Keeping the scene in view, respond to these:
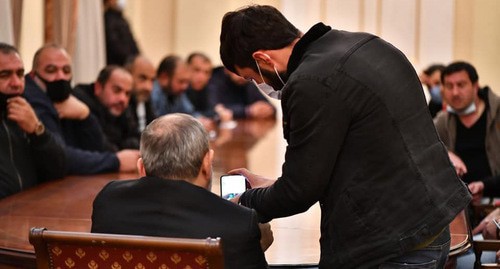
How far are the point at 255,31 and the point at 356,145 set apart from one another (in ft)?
1.40

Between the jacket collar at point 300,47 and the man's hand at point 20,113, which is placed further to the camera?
the man's hand at point 20,113

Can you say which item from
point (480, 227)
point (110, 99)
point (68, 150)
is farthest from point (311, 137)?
point (110, 99)

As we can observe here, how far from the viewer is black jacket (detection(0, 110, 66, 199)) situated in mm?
4840

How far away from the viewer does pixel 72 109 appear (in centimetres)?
607

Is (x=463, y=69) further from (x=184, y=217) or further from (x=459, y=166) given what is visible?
(x=184, y=217)

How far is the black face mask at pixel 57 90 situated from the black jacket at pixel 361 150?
3.42m

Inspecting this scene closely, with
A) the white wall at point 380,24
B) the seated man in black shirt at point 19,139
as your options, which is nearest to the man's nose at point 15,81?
the seated man in black shirt at point 19,139

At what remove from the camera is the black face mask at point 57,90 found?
595 cm

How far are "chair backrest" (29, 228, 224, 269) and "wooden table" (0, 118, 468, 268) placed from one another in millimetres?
671

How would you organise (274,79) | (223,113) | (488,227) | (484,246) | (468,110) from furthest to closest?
(223,113) → (468,110) → (488,227) → (484,246) → (274,79)

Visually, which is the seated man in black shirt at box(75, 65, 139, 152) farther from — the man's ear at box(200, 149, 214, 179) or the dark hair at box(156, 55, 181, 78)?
the man's ear at box(200, 149, 214, 179)

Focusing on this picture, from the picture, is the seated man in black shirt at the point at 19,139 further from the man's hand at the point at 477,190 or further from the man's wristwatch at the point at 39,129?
the man's hand at the point at 477,190

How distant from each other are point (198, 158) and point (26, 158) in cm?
254

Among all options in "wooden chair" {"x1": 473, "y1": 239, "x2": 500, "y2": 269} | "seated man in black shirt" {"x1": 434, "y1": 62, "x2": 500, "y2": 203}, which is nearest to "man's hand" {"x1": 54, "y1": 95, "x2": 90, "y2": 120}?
"seated man in black shirt" {"x1": 434, "y1": 62, "x2": 500, "y2": 203}
